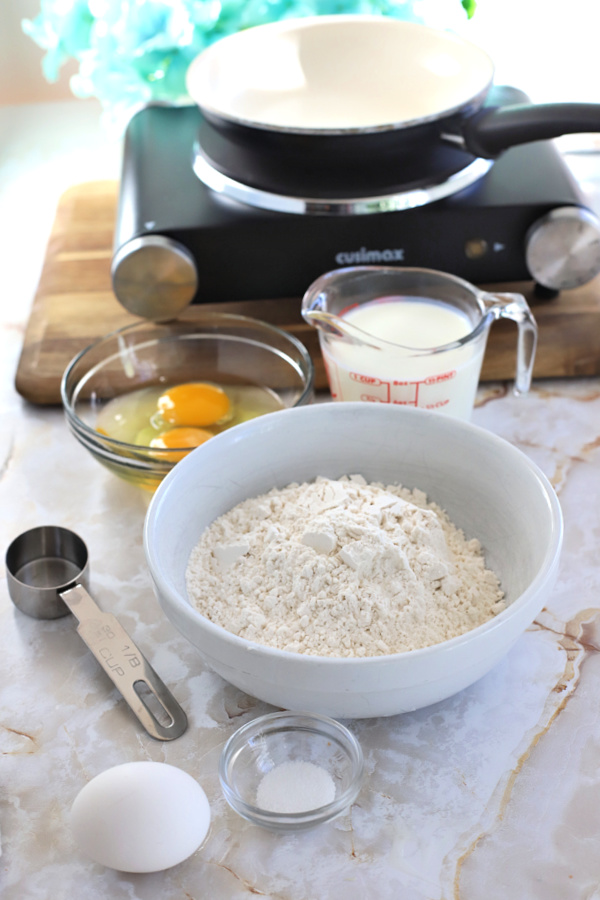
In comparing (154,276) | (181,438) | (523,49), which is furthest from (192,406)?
(523,49)

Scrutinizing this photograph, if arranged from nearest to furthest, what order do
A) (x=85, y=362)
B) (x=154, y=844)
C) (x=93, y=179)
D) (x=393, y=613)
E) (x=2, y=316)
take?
1. (x=154, y=844)
2. (x=393, y=613)
3. (x=85, y=362)
4. (x=2, y=316)
5. (x=93, y=179)

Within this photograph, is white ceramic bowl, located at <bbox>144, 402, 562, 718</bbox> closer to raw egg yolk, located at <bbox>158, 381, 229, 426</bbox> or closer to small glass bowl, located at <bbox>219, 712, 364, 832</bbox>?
small glass bowl, located at <bbox>219, 712, 364, 832</bbox>

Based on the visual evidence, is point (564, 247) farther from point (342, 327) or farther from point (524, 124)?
point (342, 327)

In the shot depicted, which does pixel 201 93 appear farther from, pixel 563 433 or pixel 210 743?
pixel 210 743

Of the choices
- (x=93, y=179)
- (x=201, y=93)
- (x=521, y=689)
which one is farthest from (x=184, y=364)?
(x=93, y=179)

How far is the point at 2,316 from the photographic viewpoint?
4.41 ft

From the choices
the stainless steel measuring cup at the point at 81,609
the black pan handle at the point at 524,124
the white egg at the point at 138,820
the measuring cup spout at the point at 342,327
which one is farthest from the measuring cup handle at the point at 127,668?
the black pan handle at the point at 524,124

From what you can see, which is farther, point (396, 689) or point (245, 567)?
point (245, 567)

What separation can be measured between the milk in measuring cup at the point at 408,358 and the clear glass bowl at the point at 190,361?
0.26 feet

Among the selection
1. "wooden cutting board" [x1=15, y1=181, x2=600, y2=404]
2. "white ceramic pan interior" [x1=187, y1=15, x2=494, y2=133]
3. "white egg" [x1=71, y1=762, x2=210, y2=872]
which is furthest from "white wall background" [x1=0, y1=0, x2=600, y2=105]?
"white egg" [x1=71, y1=762, x2=210, y2=872]

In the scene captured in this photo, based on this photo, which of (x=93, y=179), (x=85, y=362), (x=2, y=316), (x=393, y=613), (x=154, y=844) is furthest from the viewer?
(x=93, y=179)

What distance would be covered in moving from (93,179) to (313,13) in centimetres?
52

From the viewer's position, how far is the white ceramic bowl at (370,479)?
0.63 meters

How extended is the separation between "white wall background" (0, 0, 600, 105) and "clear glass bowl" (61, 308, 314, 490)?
50.0 inches
